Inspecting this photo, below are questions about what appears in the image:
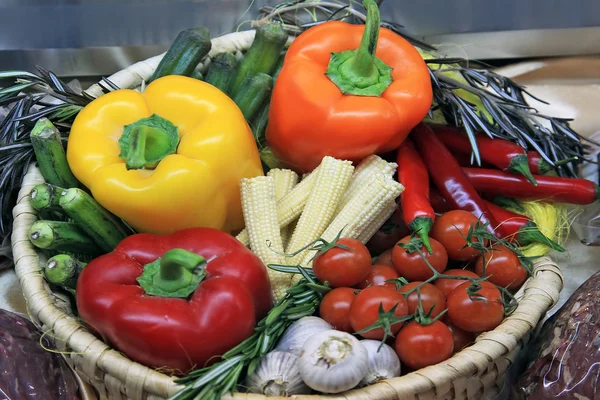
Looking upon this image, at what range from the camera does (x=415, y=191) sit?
1369 mm

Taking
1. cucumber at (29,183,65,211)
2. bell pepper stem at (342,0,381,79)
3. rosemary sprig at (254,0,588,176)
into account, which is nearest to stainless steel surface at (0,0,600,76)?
rosemary sprig at (254,0,588,176)

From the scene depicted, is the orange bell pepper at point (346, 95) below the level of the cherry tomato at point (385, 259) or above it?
above

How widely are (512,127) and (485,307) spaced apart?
0.57 metres

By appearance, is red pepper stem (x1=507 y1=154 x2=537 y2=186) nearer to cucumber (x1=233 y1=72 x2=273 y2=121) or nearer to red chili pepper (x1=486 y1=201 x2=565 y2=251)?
red chili pepper (x1=486 y1=201 x2=565 y2=251)

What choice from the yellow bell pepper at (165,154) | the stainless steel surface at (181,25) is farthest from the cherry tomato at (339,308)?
the stainless steel surface at (181,25)

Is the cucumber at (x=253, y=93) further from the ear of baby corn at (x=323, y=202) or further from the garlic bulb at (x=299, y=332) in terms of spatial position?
the garlic bulb at (x=299, y=332)

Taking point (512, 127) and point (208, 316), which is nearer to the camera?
point (208, 316)

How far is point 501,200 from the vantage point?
156 cm

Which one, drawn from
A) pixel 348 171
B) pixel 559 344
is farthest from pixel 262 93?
pixel 559 344

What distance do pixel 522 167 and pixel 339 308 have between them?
598 mm

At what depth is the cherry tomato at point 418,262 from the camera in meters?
1.21

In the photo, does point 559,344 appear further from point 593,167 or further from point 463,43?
point 463,43

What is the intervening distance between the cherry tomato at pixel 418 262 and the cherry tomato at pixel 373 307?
115 mm

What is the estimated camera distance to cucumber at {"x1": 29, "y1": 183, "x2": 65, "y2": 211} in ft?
4.24
